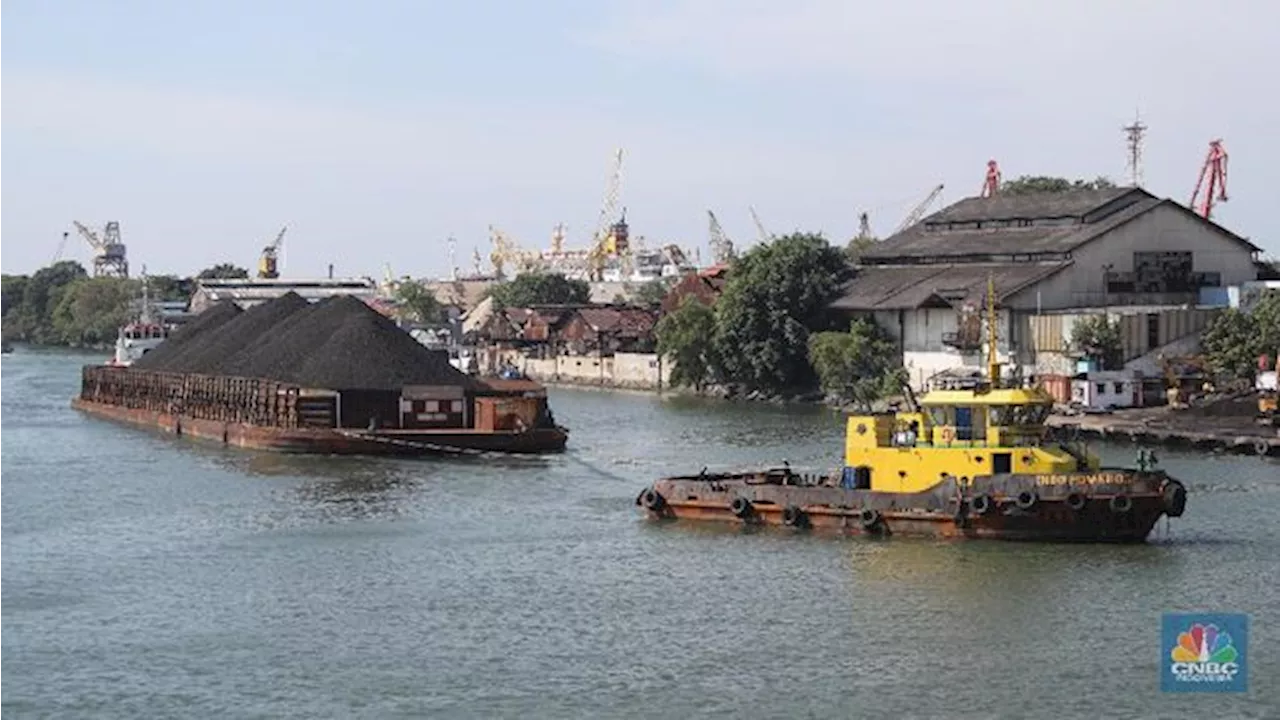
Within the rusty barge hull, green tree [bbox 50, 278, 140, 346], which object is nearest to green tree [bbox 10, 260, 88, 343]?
green tree [bbox 50, 278, 140, 346]

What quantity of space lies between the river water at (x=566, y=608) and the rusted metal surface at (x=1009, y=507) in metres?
0.36

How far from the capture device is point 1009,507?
33031mm

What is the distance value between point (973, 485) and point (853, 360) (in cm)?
3808

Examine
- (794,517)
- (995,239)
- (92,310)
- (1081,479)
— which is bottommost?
(794,517)

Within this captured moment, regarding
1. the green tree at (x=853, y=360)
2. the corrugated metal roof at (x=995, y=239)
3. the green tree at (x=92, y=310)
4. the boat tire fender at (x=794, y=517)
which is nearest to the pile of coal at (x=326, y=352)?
the green tree at (x=853, y=360)

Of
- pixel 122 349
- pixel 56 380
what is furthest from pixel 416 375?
pixel 56 380

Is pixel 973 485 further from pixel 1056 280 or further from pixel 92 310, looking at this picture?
pixel 92 310

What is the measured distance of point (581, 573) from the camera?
106ft

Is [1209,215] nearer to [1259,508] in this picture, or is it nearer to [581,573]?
[1259,508]

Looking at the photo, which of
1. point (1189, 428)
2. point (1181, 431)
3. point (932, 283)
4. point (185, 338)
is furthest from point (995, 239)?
point (185, 338)

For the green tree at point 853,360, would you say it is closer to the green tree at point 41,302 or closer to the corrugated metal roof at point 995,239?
the corrugated metal roof at point 995,239

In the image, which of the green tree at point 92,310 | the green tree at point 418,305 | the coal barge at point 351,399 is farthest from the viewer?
the green tree at point 92,310

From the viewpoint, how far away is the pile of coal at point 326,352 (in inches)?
2152

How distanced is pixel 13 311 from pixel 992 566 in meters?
157
